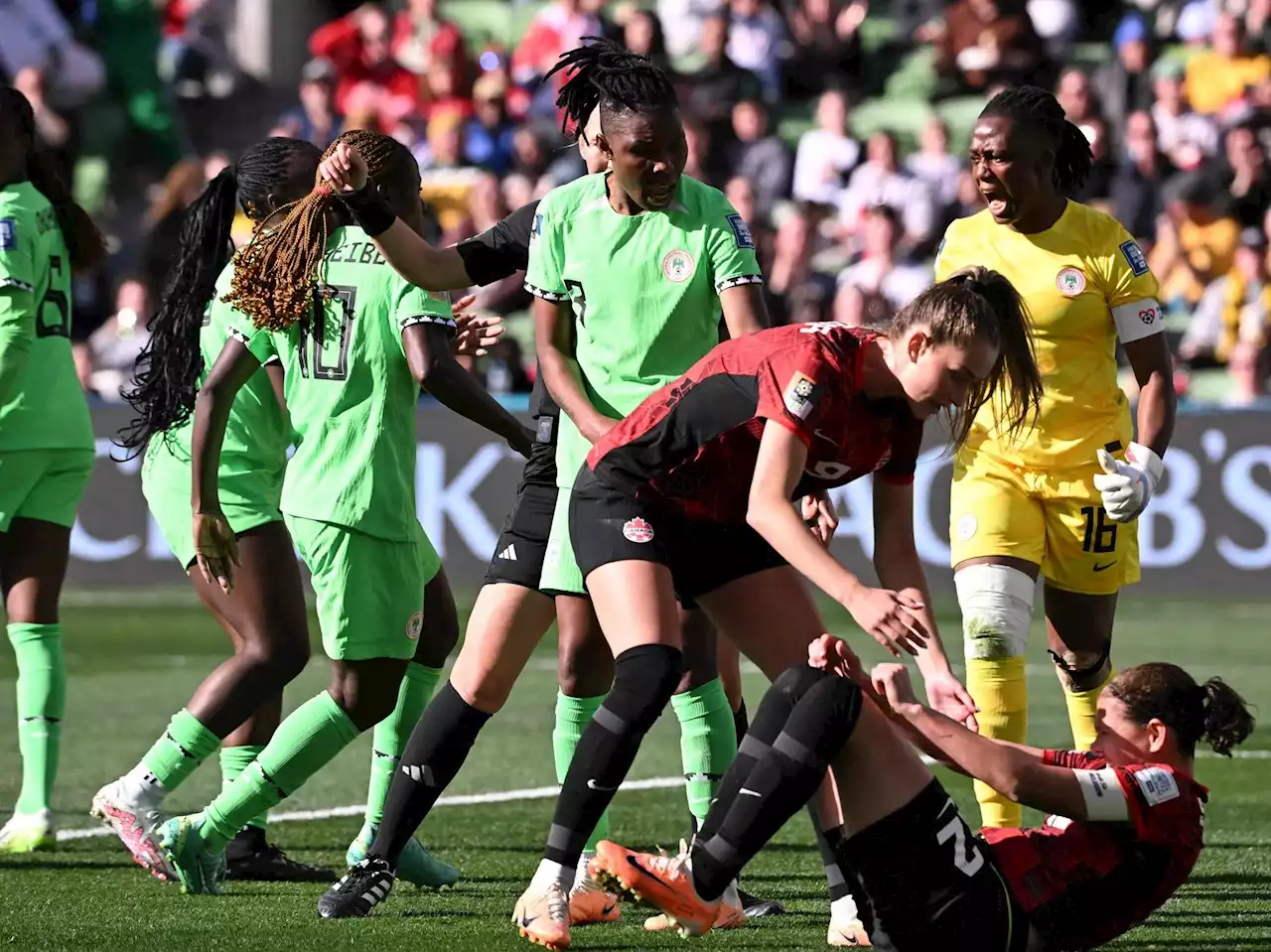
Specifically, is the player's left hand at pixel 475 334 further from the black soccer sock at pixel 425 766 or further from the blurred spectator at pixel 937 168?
the blurred spectator at pixel 937 168

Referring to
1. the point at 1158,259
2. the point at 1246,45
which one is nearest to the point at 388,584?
the point at 1158,259

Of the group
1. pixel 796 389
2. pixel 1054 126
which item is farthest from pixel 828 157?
pixel 796 389

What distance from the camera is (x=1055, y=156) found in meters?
6.15

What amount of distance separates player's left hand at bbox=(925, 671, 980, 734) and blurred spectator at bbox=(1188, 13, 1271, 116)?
1321 centimetres

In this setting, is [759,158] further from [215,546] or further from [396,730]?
[215,546]

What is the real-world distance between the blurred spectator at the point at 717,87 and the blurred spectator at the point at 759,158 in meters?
0.13

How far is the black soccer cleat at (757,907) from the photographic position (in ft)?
18.1

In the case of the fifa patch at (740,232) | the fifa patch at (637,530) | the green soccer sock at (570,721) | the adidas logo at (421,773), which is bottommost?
the green soccer sock at (570,721)

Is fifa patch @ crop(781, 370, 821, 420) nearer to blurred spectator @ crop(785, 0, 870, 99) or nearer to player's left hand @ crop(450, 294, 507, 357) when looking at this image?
player's left hand @ crop(450, 294, 507, 357)

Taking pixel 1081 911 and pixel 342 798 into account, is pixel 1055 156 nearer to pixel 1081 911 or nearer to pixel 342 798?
pixel 1081 911

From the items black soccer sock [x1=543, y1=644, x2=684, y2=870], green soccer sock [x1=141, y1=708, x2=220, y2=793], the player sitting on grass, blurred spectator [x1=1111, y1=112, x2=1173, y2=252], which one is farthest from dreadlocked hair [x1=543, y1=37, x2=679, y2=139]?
blurred spectator [x1=1111, y1=112, x2=1173, y2=252]

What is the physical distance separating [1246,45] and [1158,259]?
2290 millimetres

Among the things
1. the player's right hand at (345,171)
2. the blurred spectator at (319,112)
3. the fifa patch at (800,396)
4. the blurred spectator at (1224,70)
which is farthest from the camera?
the blurred spectator at (319,112)

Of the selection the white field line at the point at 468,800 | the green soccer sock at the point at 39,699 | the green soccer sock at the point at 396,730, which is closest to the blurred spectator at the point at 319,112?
the white field line at the point at 468,800
